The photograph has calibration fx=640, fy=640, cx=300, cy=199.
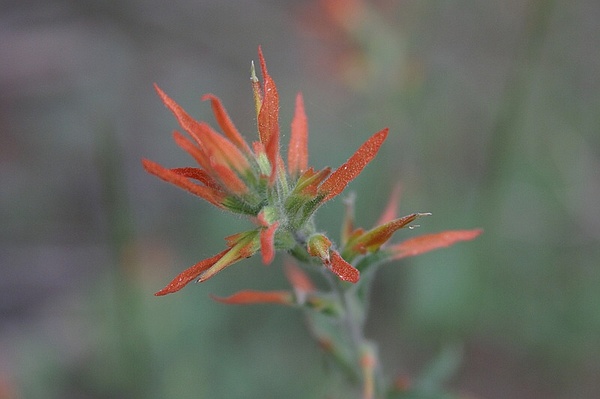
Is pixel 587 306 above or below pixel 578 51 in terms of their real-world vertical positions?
below

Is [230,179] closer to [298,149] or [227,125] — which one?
[227,125]

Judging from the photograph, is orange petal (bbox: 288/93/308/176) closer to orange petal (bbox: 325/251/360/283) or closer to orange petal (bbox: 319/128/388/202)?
orange petal (bbox: 319/128/388/202)

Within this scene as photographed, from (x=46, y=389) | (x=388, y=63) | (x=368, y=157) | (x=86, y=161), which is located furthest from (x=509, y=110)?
(x=86, y=161)

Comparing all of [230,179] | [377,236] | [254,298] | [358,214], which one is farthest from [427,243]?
[358,214]

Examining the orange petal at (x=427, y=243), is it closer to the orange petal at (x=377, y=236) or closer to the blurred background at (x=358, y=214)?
the orange petal at (x=377, y=236)

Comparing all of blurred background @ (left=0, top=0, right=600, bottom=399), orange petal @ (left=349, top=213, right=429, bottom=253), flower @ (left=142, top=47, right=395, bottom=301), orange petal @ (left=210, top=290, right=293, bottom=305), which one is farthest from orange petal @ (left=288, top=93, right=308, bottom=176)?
blurred background @ (left=0, top=0, right=600, bottom=399)

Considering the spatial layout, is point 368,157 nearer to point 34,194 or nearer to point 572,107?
point 572,107

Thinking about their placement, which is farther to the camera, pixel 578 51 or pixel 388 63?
pixel 578 51

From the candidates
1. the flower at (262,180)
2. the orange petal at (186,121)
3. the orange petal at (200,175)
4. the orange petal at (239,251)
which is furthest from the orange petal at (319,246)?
the orange petal at (186,121)
